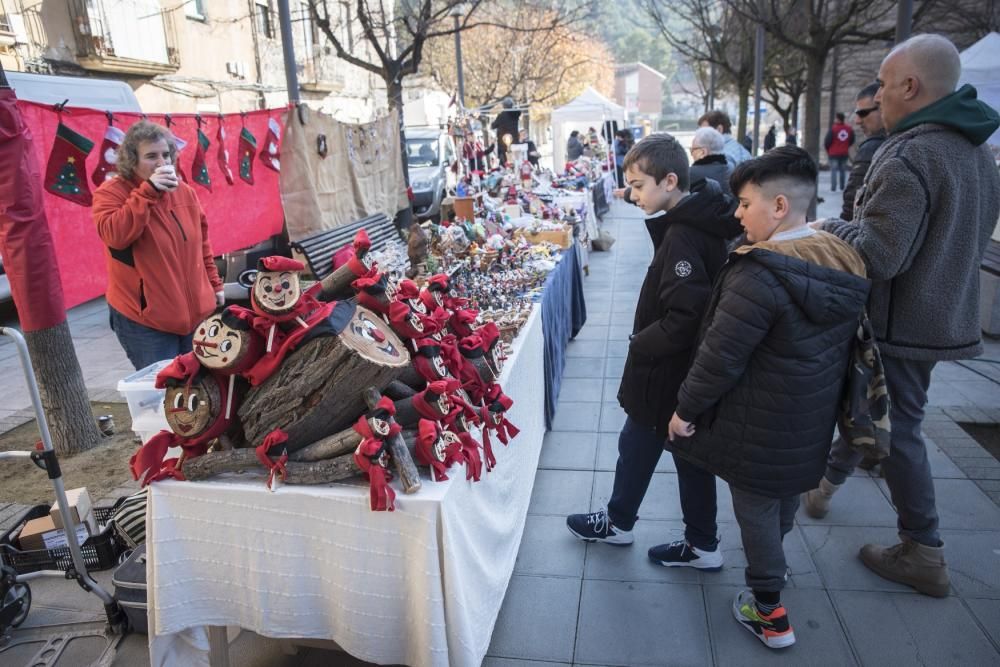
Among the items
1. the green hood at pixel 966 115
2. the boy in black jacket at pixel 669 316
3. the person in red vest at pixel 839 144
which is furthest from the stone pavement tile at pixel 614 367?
the person in red vest at pixel 839 144

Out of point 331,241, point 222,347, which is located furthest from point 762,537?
point 331,241

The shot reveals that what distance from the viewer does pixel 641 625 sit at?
8.01ft

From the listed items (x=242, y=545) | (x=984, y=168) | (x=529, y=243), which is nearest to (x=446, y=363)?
(x=242, y=545)

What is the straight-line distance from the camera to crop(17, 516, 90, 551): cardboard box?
2838 mm

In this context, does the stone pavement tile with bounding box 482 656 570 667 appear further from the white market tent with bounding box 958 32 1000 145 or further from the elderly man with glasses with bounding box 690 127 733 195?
the white market tent with bounding box 958 32 1000 145

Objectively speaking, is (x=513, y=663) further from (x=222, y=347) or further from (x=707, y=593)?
(x=222, y=347)

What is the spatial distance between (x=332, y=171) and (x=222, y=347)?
208 inches

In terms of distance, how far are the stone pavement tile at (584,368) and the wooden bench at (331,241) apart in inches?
67.1

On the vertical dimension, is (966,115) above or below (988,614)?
above

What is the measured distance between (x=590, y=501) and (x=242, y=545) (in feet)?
5.86

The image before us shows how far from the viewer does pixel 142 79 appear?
13070 mm

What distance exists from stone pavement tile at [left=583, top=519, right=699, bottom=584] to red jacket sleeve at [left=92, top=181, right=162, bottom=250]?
2.47 metres

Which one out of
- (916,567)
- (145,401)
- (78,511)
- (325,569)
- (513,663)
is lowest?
(513,663)

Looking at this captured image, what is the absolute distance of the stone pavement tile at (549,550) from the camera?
2779mm
